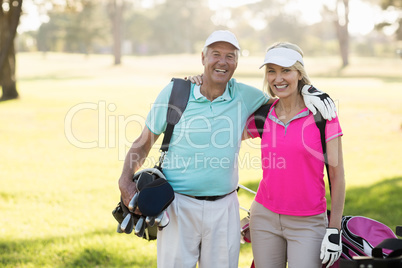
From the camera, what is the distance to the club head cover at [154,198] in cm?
320

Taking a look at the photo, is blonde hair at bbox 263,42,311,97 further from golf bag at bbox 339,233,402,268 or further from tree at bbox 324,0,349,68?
tree at bbox 324,0,349,68

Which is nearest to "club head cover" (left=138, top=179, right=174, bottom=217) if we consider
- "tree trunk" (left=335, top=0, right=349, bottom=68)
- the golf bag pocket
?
the golf bag pocket

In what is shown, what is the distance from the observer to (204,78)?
3621 millimetres

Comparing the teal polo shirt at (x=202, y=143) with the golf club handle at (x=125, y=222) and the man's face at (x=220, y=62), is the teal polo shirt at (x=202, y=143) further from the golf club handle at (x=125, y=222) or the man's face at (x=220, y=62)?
the golf club handle at (x=125, y=222)

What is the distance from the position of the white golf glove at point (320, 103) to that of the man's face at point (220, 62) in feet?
1.87

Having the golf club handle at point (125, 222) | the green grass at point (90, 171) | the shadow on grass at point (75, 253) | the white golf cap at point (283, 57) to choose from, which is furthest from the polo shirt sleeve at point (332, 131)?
the shadow on grass at point (75, 253)

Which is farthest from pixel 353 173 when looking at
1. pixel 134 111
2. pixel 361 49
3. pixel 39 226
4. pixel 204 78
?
pixel 361 49

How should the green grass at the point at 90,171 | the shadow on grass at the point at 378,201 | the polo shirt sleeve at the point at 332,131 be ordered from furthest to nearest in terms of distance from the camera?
the shadow on grass at the point at 378,201, the green grass at the point at 90,171, the polo shirt sleeve at the point at 332,131

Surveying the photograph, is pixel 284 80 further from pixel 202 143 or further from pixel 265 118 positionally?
pixel 202 143

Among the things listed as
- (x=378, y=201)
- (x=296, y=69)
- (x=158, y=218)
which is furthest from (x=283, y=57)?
(x=378, y=201)

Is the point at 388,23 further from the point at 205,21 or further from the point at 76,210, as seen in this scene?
the point at 205,21

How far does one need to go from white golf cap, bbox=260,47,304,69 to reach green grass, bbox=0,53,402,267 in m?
2.57

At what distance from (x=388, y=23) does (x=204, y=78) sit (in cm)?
3612

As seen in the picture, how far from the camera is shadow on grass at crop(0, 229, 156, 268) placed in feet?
16.5
